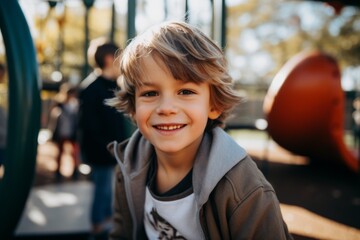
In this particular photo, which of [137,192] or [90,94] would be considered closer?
[137,192]

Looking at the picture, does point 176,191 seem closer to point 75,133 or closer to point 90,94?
point 90,94

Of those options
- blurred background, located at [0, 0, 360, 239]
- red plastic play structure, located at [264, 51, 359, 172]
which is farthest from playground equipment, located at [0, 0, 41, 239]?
red plastic play structure, located at [264, 51, 359, 172]

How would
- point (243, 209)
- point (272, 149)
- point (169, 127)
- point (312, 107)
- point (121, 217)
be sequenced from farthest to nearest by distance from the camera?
1. point (272, 149)
2. point (312, 107)
3. point (121, 217)
4. point (169, 127)
5. point (243, 209)

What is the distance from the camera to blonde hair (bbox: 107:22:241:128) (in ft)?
4.13

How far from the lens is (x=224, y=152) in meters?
1.29

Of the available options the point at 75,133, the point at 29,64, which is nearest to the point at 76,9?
the point at 75,133

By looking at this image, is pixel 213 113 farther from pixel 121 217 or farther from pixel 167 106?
pixel 121 217

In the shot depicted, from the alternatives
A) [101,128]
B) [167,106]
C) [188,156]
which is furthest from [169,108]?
[101,128]

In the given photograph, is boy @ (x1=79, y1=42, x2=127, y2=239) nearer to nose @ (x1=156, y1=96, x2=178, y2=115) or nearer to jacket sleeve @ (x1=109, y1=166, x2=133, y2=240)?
jacket sleeve @ (x1=109, y1=166, x2=133, y2=240)

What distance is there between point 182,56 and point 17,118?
71 cm

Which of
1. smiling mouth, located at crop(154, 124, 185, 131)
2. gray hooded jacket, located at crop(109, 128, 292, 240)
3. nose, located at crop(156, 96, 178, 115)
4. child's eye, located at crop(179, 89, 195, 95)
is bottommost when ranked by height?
gray hooded jacket, located at crop(109, 128, 292, 240)

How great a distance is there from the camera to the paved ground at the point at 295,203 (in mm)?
2762

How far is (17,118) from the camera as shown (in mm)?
1412

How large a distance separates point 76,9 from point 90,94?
653 inches
